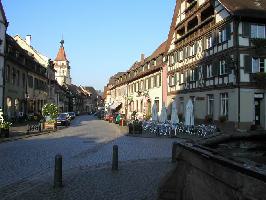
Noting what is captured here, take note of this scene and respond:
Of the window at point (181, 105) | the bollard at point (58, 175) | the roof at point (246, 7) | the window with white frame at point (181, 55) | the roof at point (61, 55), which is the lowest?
the bollard at point (58, 175)

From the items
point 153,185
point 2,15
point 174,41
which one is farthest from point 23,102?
point 153,185

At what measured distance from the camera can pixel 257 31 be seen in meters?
30.9

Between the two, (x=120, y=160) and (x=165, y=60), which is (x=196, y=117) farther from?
(x=120, y=160)

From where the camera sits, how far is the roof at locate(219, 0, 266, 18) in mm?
30031

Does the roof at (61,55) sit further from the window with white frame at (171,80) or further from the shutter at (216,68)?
the shutter at (216,68)

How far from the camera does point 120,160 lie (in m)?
15.8

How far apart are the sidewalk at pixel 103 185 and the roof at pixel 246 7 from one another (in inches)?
757

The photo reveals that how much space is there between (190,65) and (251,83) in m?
10.0

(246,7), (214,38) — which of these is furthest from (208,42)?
(246,7)

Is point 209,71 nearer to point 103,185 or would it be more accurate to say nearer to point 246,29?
point 246,29

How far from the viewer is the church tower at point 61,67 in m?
132

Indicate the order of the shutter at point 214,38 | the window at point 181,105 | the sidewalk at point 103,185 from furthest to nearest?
the window at point 181,105, the shutter at point 214,38, the sidewalk at point 103,185

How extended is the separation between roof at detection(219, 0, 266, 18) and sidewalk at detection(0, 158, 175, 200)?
19.2 meters

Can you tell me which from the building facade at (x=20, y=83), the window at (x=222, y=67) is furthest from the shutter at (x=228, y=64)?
the building facade at (x=20, y=83)
